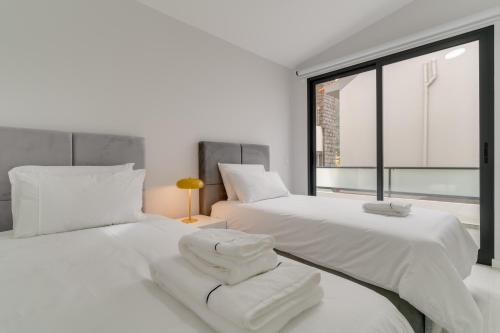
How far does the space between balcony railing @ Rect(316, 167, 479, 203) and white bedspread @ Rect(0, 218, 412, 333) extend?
2.77 metres

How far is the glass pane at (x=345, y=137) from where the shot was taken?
12.4 ft

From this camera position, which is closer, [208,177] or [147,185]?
[147,185]

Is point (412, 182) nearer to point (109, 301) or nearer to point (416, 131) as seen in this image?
point (416, 131)

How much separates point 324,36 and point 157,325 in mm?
3525

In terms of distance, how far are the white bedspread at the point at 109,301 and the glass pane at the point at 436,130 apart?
2.75 meters

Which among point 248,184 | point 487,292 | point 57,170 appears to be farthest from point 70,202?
point 487,292

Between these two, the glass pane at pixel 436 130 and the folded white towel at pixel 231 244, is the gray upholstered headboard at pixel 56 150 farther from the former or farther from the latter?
the glass pane at pixel 436 130

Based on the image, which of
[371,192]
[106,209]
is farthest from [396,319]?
[371,192]

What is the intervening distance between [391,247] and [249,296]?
3.65ft

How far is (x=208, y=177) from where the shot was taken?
2.63 metres

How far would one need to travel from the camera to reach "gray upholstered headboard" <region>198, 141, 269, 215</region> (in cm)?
261

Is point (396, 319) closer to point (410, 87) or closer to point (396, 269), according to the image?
point (396, 269)

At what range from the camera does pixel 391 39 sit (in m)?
2.88

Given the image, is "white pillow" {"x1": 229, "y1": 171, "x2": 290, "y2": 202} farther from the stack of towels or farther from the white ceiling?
the white ceiling
